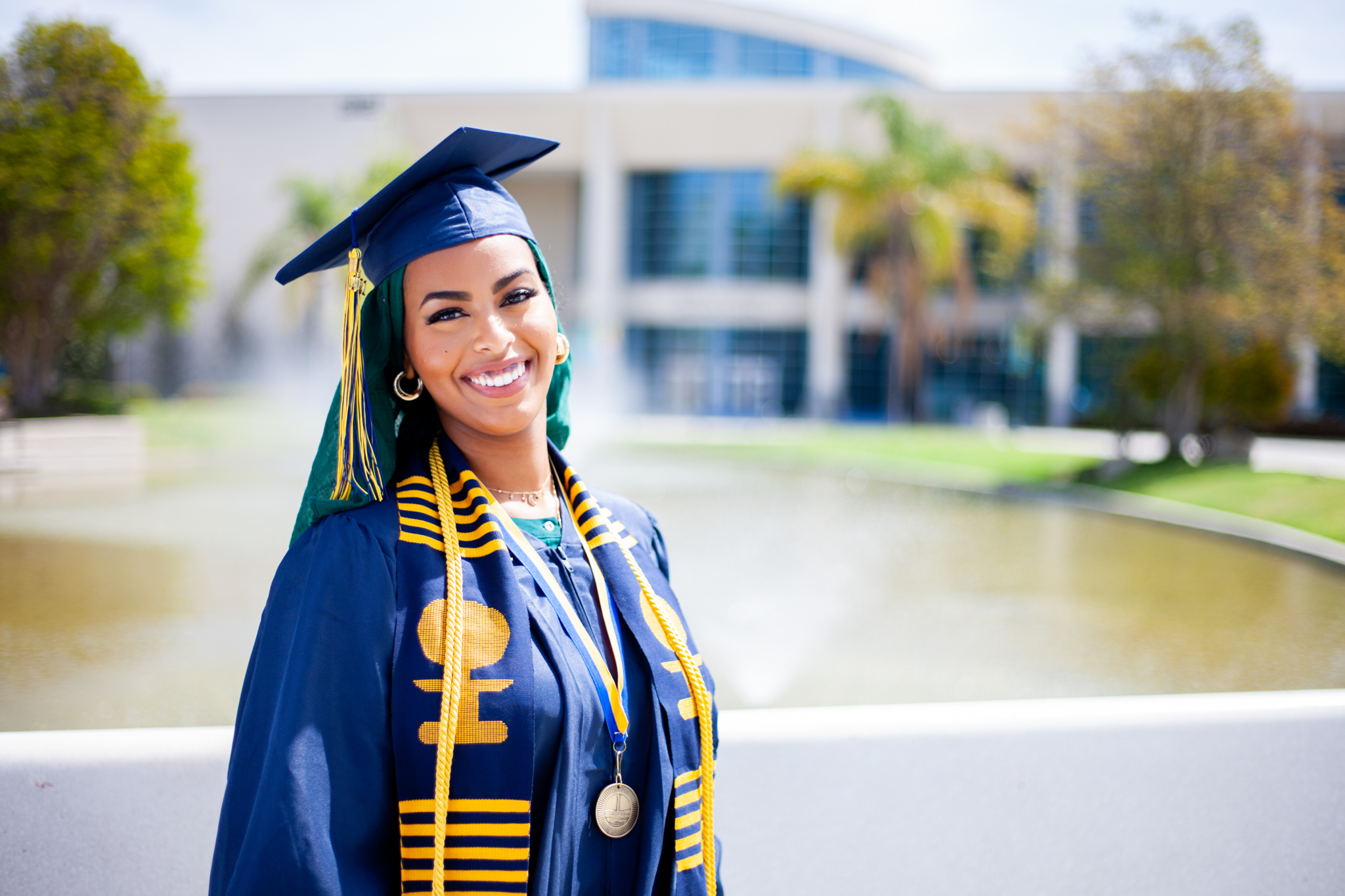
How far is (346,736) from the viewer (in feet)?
4.18

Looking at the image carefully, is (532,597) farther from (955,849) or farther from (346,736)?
(955,849)

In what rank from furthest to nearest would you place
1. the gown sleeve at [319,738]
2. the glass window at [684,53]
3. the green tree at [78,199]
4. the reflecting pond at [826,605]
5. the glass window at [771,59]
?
the glass window at [771,59] < the glass window at [684,53] < the green tree at [78,199] < the reflecting pond at [826,605] < the gown sleeve at [319,738]

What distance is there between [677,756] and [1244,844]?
5.82 ft

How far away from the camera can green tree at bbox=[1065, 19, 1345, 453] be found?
49.6 ft

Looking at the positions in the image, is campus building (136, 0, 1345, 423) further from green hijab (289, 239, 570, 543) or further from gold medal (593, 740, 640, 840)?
gold medal (593, 740, 640, 840)

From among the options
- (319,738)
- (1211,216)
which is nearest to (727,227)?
(1211,216)

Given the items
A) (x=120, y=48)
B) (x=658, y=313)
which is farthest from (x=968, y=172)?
(x=120, y=48)

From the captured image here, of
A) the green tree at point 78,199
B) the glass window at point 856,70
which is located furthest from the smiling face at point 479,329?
the glass window at point 856,70

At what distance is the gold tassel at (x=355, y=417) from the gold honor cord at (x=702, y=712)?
0.39 meters

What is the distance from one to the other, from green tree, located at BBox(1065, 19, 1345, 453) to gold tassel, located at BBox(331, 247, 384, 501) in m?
16.8

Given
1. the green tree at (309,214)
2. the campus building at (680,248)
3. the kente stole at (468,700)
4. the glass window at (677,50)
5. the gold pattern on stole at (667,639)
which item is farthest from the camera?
the glass window at (677,50)

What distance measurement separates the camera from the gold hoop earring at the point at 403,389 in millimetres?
1525

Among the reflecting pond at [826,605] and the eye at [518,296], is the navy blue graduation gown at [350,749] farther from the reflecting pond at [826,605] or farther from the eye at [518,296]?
the reflecting pond at [826,605]

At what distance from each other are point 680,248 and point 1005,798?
35.5m
